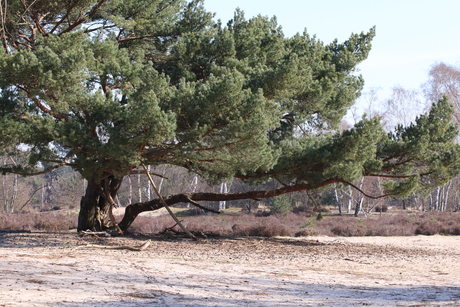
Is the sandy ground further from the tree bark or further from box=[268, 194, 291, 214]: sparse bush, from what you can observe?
box=[268, 194, 291, 214]: sparse bush

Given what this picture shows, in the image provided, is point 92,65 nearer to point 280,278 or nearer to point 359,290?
point 280,278

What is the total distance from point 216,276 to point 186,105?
5.08 meters

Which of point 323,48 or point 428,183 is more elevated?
point 323,48

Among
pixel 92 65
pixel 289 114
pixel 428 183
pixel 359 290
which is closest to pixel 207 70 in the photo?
pixel 289 114

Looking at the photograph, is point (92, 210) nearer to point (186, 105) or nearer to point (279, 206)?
point (186, 105)

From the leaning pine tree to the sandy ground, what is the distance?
7.88ft

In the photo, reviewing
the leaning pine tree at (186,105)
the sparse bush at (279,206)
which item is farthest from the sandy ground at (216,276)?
the sparse bush at (279,206)

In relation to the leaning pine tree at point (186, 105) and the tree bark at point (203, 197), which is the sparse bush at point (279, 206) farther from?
the tree bark at point (203, 197)

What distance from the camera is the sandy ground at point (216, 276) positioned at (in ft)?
19.7

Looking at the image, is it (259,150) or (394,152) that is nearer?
(259,150)

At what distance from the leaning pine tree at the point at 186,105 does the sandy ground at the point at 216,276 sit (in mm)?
2401

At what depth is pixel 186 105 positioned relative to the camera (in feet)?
39.1

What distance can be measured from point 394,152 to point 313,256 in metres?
4.57

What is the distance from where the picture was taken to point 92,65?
12.8m
